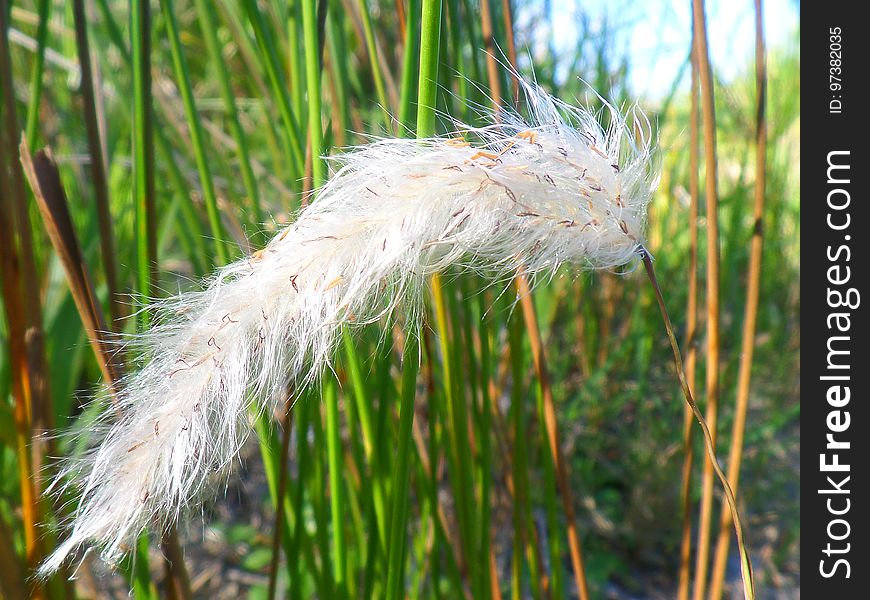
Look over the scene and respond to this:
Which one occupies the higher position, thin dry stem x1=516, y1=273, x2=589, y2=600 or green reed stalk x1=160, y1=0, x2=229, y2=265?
green reed stalk x1=160, y1=0, x2=229, y2=265

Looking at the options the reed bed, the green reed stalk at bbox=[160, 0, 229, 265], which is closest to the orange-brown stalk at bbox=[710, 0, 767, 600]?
the reed bed

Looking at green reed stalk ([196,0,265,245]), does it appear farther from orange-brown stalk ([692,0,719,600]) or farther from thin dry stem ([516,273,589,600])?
orange-brown stalk ([692,0,719,600])

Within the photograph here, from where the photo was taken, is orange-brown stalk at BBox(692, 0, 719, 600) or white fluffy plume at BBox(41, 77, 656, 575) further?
orange-brown stalk at BBox(692, 0, 719, 600)

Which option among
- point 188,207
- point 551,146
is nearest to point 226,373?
point 551,146
